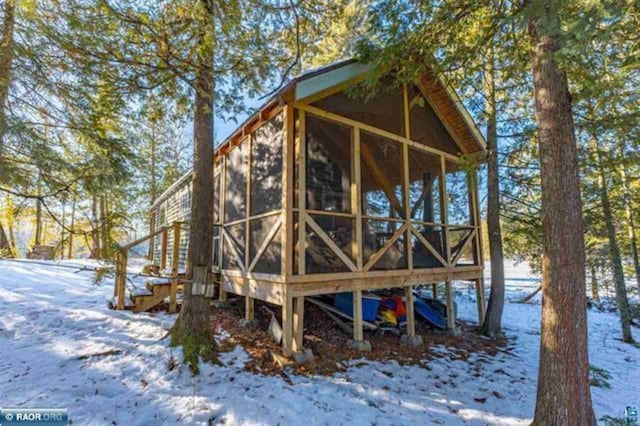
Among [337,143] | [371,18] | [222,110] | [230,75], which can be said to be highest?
[371,18]

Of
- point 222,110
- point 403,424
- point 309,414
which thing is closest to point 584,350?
point 403,424

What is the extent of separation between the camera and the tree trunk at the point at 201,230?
13.8 feet

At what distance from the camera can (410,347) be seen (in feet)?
18.1

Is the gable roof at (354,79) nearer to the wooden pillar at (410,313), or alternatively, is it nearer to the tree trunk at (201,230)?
the tree trunk at (201,230)

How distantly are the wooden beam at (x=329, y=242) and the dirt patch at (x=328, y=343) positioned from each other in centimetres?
142

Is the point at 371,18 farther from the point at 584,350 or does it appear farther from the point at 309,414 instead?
the point at 309,414

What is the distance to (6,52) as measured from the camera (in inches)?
151

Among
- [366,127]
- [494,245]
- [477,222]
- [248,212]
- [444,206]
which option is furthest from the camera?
[477,222]

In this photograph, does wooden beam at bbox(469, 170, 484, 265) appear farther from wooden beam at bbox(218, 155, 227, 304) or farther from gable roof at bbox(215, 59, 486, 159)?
wooden beam at bbox(218, 155, 227, 304)

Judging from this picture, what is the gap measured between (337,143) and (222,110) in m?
1.98

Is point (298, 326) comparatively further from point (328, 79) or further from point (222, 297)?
point (328, 79)

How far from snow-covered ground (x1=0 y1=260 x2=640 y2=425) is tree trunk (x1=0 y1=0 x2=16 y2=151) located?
7.84 feet

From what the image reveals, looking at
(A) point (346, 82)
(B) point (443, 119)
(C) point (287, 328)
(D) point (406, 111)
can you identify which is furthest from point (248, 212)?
(B) point (443, 119)

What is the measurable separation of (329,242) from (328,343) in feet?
6.05
